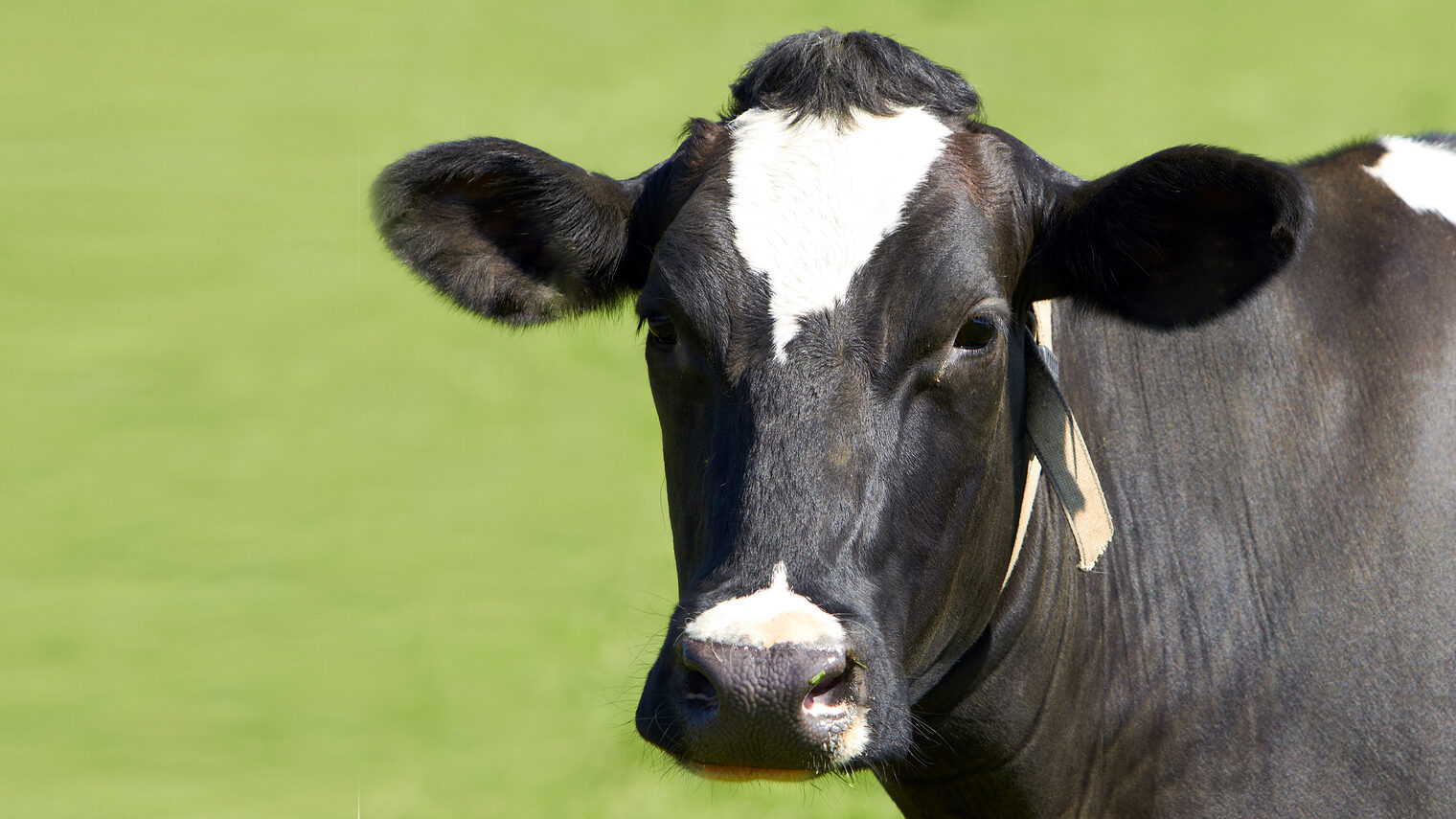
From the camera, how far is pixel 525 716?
7.78 m

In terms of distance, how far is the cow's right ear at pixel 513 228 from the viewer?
3678 mm

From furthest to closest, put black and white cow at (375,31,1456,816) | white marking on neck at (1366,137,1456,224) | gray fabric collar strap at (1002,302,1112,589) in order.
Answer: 1. white marking on neck at (1366,137,1456,224)
2. gray fabric collar strap at (1002,302,1112,589)
3. black and white cow at (375,31,1456,816)

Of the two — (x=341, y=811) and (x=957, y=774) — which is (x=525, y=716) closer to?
(x=341, y=811)

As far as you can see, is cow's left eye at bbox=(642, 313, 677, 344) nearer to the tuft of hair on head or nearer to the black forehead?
the black forehead

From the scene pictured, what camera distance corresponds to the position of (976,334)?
3273 millimetres

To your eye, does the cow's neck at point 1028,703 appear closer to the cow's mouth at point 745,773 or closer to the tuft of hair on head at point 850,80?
the cow's mouth at point 745,773

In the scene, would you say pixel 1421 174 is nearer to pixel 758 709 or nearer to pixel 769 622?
pixel 769 622

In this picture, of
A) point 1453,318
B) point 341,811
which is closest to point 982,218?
point 1453,318

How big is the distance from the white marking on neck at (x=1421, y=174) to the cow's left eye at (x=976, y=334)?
1631mm

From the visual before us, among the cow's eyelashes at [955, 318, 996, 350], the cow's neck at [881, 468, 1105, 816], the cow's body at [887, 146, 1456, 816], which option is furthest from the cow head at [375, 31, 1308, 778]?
the cow's body at [887, 146, 1456, 816]

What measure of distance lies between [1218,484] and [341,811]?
15.9 feet

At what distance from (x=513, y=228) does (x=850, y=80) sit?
1054 millimetres

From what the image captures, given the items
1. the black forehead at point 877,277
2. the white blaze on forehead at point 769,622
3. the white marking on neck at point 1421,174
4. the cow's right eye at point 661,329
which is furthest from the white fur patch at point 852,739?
the white marking on neck at point 1421,174

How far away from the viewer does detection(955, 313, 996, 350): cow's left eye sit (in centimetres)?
325
